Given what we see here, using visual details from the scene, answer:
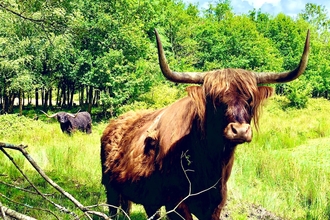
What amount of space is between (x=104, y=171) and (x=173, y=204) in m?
1.61

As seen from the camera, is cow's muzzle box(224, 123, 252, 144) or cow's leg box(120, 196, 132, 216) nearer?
cow's muzzle box(224, 123, 252, 144)

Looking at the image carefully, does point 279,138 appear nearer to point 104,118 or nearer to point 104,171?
point 104,171

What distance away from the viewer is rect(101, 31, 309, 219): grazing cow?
277 centimetres

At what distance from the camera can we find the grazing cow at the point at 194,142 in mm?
2770

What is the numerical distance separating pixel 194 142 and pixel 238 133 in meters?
0.77

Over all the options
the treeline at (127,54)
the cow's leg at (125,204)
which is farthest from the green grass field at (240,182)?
the treeline at (127,54)

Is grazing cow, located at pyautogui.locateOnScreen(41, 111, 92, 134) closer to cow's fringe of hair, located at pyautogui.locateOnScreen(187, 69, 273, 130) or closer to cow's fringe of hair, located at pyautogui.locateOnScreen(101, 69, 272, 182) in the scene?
cow's fringe of hair, located at pyautogui.locateOnScreen(101, 69, 272, 182)

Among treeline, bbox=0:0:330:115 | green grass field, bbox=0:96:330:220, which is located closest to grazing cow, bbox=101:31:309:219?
green grass field, bbox=0:96:330:220

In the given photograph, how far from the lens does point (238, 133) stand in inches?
98.2

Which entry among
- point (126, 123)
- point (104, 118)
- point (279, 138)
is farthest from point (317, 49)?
point (126, 123)

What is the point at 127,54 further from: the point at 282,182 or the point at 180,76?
the point at 180,76

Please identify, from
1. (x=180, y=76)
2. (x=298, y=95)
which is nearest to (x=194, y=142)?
(x=180, y=76)

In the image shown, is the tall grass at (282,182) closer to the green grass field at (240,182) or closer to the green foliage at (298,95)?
the green grass field at (240,182)

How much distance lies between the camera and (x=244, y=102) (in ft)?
8.93
